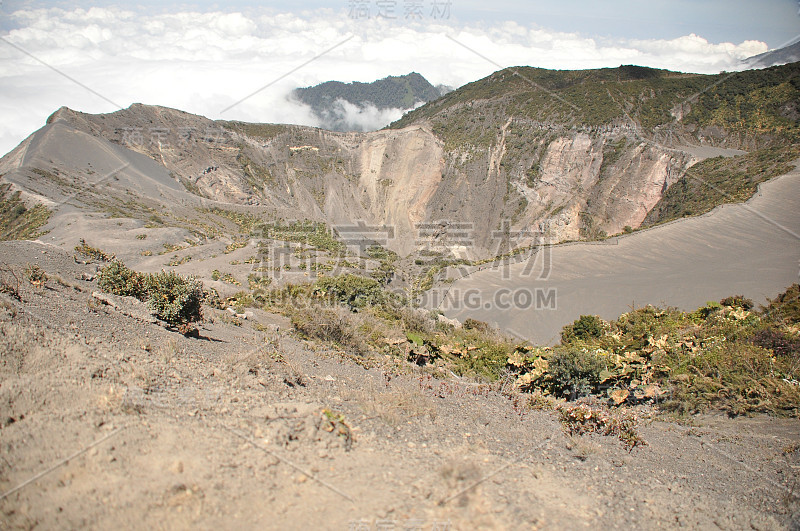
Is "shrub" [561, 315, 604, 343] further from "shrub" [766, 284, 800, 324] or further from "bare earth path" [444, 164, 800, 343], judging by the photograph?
"shrub" [766, 284, 800, 324]

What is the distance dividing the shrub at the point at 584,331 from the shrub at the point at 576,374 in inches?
241

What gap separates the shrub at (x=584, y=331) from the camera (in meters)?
15.2

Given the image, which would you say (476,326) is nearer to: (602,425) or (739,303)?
(739,303)

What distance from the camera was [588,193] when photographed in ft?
154

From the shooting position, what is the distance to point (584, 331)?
15.5 meters

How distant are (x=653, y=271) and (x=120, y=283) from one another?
2426 centimetres

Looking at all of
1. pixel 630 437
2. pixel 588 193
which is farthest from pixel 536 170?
pixel 630 437

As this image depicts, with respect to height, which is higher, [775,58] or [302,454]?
[775,58]

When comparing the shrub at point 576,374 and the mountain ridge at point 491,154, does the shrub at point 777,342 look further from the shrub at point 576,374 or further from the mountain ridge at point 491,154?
the mountain ridge at point 491,154

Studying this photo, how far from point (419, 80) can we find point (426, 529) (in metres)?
206

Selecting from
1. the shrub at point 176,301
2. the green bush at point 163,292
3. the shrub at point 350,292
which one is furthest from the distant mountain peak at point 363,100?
the shrub at point 176,301

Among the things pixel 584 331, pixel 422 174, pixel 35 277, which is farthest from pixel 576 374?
pixel 422 174

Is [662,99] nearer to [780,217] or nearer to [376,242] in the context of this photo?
[780,217]

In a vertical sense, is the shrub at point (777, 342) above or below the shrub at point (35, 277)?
below
